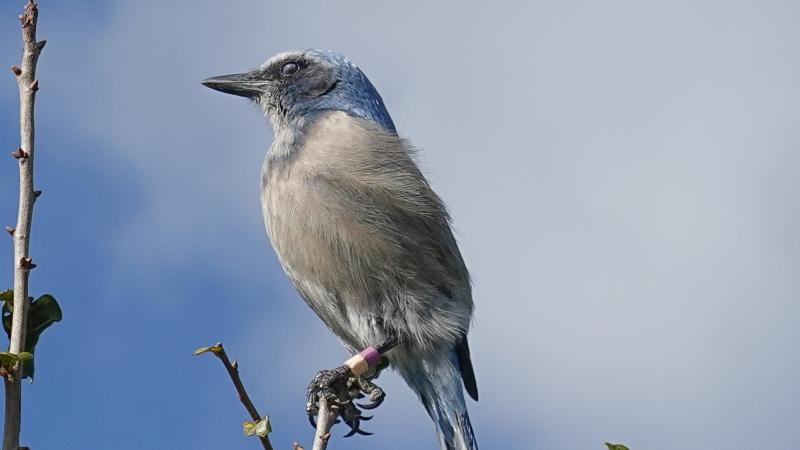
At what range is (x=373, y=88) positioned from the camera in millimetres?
6770

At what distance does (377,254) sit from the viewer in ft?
18.4

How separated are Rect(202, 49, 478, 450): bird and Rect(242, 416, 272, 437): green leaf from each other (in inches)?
78.3

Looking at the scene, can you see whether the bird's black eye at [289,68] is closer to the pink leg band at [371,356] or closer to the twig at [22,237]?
the pink leg band at [371,356]

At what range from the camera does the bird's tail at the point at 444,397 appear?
570 cm

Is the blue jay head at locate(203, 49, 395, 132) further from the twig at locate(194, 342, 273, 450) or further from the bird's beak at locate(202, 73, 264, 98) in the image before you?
the twig at locate(194, 342, 273, 450)

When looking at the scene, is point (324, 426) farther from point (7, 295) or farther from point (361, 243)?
point (361, 243)

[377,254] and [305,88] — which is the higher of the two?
[305,88]

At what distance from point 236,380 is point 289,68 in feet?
12.2

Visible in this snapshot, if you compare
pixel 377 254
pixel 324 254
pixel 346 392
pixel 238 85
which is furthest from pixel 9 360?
pixel 238 85

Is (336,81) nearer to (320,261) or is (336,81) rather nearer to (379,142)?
(379,142)

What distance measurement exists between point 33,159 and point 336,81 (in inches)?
160

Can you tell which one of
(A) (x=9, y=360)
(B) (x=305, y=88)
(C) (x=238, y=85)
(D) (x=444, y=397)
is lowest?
(A) (x=9, y=360)

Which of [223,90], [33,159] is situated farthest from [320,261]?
[33,159]

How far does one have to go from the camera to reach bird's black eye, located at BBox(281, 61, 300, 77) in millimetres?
6789
